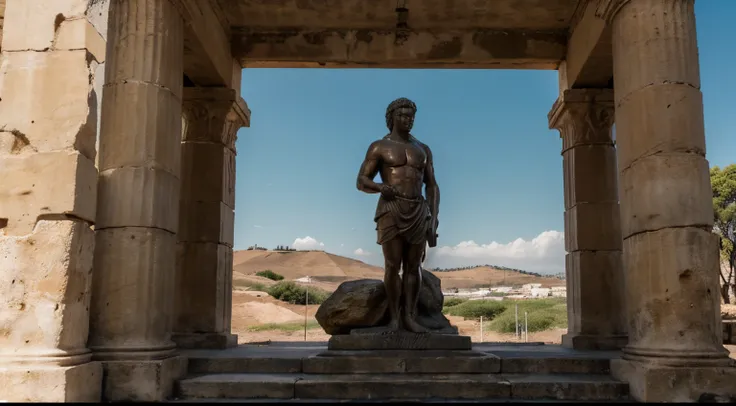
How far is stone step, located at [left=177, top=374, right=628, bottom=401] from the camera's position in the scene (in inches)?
233

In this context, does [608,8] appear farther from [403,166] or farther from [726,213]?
[726,213]

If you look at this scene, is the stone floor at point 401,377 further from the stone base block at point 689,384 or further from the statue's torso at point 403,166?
the statue's torso at point 403,166

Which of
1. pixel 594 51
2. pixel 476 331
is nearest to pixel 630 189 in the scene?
pixel 594 51

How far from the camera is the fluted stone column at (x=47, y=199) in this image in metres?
4.96

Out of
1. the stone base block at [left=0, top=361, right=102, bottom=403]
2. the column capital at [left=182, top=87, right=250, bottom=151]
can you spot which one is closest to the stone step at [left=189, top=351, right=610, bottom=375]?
the stone base block at [left=0, top=361, right=102, bottom=403]

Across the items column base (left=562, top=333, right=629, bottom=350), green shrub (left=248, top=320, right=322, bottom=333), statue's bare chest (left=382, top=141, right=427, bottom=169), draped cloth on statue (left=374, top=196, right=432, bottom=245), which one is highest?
statue's bare chest (left=382, top=141, right=427, bottom=169)

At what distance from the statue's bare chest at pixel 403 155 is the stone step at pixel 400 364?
7.19 feet

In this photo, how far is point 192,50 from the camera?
318 inches

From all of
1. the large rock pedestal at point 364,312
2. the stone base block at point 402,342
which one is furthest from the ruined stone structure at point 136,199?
the large rock pedestal at point 364,312

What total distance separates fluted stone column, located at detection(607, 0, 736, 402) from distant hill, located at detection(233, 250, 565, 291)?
6411 centimetres

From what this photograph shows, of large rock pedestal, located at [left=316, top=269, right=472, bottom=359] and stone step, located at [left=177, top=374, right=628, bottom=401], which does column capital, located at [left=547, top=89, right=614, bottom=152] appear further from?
stone step, located at [left=177, top=374, right=628, bottom=401]

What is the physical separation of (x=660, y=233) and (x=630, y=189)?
61 cm

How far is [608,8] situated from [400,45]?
3.52 m

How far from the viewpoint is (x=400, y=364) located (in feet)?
21.4
